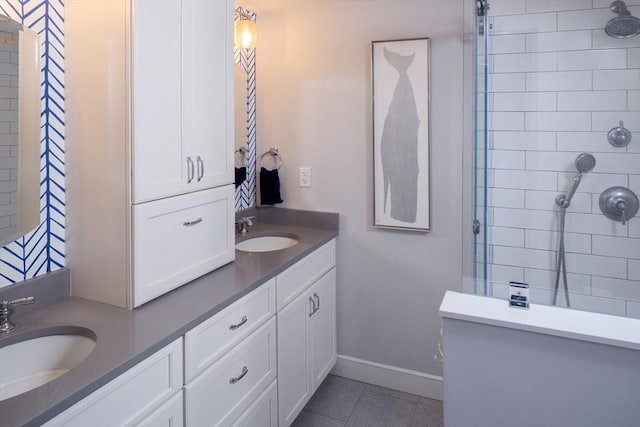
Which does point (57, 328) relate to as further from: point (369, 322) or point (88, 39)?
point (369, 322)

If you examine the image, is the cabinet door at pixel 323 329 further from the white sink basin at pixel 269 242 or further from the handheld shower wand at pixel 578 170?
the handheld shower wand at pixel 578 170

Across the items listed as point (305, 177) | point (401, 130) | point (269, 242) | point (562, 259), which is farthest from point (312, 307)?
point (562, 259)

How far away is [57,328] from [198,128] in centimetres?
84

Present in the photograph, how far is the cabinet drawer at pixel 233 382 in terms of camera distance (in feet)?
4.85

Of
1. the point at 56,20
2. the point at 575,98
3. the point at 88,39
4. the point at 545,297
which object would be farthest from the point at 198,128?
the point at 575,98

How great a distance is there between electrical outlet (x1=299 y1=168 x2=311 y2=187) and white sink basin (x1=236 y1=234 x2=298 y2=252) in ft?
1.19

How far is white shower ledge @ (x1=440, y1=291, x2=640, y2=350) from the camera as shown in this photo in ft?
4.05

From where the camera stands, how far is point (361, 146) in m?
2.65

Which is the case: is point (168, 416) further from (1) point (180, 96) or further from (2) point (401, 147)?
(2) point (401, 147)

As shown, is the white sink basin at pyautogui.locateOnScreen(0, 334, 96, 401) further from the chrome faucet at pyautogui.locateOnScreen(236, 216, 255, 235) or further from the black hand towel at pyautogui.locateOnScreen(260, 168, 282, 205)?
the black hand towel at pyautogui.locateOnScreen(260, 168, 282, 205)

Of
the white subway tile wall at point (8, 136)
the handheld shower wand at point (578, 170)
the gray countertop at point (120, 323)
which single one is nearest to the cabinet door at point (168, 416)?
the gray countertop at point (120, 323)

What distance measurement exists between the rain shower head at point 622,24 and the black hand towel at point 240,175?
6.17ft

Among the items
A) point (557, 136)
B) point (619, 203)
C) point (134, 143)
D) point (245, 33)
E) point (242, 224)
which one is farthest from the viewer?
point (242, 224)

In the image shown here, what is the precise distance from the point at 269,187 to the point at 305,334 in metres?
0.94
